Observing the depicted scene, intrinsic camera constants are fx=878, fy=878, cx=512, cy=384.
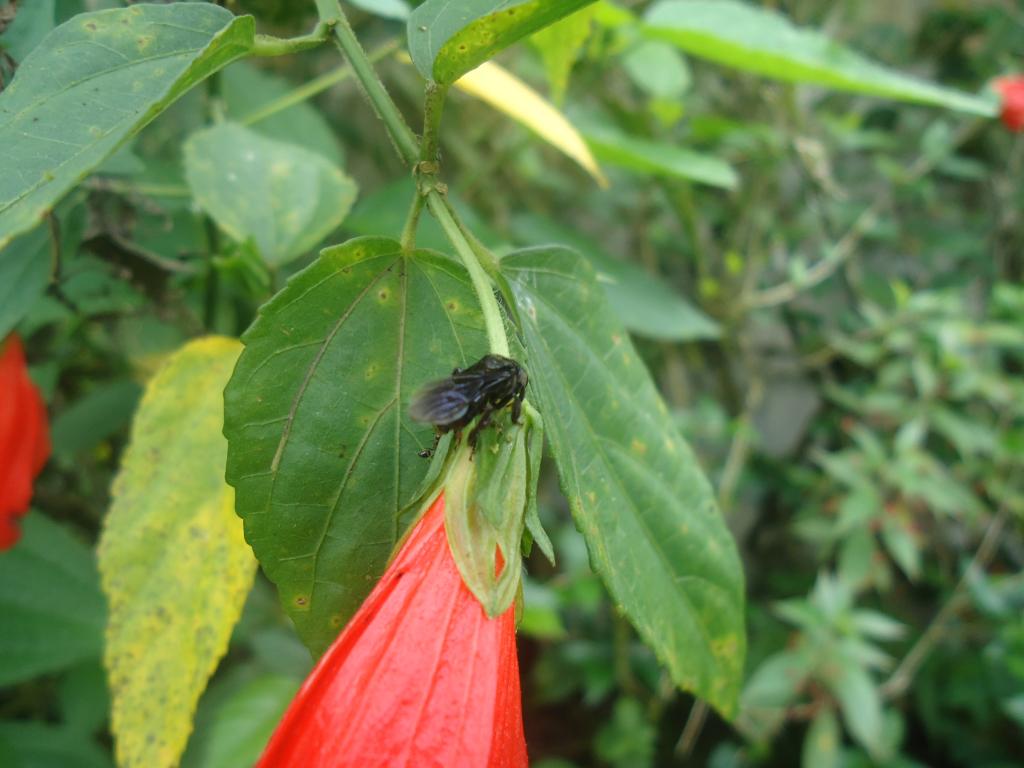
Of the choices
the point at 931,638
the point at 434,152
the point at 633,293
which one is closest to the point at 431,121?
the point at 434,152

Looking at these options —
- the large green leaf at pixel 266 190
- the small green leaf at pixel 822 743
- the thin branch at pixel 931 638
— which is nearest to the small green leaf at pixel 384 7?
the large green leaf at pixel 266 190

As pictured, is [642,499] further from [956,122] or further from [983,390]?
[956,122]

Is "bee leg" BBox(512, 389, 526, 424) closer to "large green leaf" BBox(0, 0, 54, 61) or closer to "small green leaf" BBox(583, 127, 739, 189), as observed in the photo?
"large green leaf" BBox(0, 0, 54, 61)

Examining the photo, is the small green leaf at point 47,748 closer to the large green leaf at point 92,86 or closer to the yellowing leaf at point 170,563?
the yellowing leaf at point 170,563

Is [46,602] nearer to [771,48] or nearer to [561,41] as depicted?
[561,41]

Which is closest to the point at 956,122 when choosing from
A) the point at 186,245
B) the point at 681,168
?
the point at 681,168
